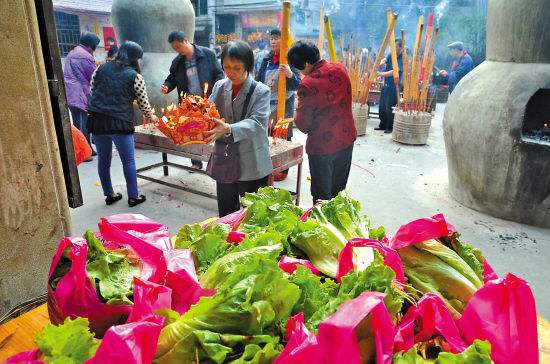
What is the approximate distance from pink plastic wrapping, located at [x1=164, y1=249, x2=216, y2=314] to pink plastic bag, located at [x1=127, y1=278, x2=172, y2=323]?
45mm

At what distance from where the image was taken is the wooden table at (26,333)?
131cm

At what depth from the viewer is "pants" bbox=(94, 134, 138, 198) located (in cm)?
435

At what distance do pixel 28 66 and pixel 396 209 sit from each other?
3.94 m

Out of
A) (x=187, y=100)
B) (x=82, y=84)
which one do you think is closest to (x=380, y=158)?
(x=187, y=100)

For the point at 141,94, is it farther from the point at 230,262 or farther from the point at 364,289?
the point at 364,289

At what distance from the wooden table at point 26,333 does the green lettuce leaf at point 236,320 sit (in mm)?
649

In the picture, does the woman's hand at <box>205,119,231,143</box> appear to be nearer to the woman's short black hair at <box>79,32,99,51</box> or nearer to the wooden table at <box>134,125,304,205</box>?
the wooden table at <box>134,125,304,205</box>

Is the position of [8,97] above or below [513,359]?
above

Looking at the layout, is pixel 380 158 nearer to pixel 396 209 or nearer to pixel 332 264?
pixel 396 209

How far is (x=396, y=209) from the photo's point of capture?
4.70 m

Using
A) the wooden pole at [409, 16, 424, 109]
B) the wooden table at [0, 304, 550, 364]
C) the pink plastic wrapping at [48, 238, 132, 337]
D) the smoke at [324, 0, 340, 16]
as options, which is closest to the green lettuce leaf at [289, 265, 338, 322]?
the pink plastic wrapping at [48, 238, 132, 337]

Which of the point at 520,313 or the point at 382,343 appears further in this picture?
the point at 520,313

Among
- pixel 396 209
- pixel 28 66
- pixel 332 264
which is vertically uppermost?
pixel 28 66

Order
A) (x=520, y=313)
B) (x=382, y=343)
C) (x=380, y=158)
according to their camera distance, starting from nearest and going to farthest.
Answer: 1. (x=382, y=343)
2. (x=520, y=313)
3. (x=380, y=158)
